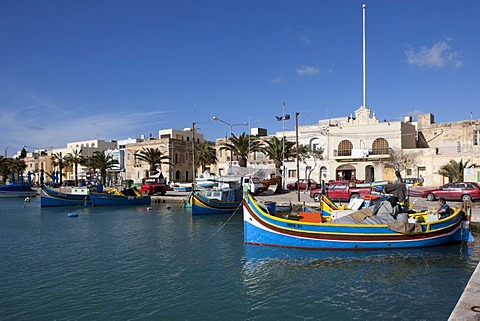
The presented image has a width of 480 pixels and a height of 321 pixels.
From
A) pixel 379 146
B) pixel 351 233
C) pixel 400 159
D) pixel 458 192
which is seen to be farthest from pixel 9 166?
pixel 351 233

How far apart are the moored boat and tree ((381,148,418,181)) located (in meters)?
54.3

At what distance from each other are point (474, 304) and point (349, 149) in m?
43.2

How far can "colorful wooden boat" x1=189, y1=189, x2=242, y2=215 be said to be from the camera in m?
31.3

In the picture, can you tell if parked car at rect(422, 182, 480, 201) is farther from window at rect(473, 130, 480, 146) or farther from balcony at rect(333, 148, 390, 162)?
window at rect(473, 130, 480, 146)

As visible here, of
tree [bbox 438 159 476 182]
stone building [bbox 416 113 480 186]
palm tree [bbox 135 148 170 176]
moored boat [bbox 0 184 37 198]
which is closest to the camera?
tree [bbox 438 159 476 182]

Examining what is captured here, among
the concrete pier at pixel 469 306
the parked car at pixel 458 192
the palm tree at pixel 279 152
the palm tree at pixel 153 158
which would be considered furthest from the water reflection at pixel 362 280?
the palm tree at pixel 153 158

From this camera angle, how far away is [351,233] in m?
16.0

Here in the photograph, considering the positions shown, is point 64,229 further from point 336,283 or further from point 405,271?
point 405,271

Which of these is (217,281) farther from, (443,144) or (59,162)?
(59,162)

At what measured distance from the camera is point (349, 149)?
49.0 m

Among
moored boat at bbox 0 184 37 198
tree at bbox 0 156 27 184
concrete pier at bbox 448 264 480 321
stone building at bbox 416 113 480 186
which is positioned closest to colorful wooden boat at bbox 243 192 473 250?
concrete pier at bbox 448 264 480 321

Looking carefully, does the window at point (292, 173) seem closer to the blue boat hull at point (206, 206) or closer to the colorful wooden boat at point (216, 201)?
the colorful wooden boat at point (216, 201)

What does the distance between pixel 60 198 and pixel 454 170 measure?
42.4m

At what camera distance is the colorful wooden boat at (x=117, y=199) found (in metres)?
41.7
